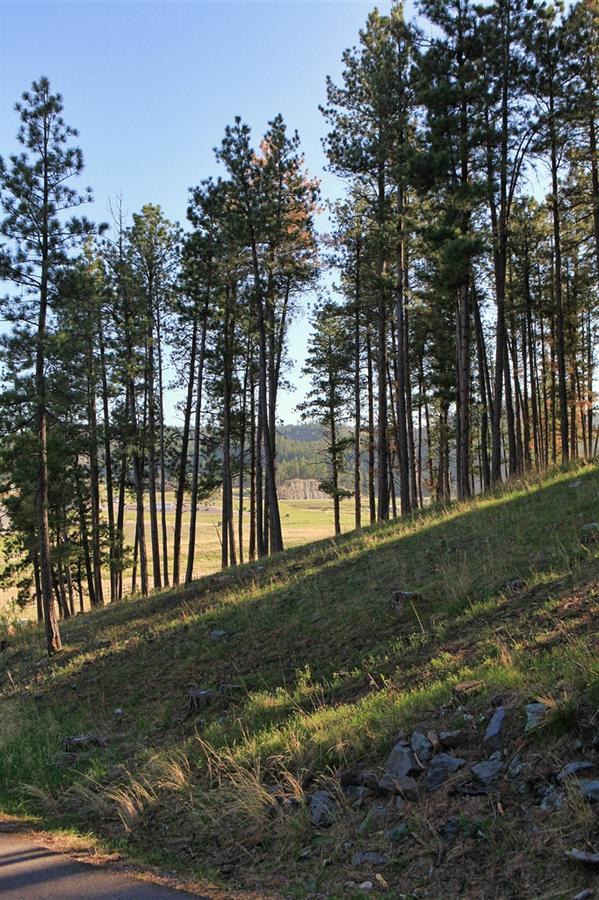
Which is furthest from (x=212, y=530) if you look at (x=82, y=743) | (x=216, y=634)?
(x=82, y=743)

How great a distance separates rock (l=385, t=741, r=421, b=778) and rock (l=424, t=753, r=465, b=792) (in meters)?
0.13

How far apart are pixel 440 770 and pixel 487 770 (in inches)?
14.8

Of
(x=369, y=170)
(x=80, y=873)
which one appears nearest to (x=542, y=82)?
(x=369, y=170)

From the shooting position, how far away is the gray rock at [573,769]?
13.5 ft

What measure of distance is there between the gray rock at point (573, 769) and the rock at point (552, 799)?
88 mm

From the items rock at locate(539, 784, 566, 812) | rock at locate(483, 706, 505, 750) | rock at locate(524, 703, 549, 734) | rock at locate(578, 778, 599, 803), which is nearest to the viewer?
rock at locate(578, 778, 599, 803)

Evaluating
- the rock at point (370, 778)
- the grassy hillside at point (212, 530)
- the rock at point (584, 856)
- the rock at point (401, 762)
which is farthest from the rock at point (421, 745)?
the grassy hillside at point (212, 530)

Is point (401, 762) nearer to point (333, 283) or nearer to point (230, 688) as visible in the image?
point (230, 688)

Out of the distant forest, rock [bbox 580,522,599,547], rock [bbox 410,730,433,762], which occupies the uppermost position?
the distant forest

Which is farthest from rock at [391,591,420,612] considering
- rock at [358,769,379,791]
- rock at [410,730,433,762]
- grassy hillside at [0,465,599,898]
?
rock at [358,769,379,791]

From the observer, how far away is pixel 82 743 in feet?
27.3

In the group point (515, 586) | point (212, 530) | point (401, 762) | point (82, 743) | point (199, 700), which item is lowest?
point (212, 530)

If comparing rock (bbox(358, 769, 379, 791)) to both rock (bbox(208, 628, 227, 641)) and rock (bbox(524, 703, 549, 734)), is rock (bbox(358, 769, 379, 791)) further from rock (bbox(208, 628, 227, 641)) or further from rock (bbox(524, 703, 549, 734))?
rock (bbox(208, 628, 227, 641))

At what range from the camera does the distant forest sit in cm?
1462
